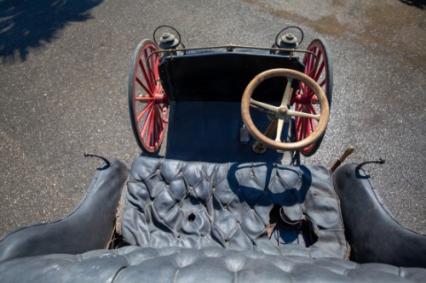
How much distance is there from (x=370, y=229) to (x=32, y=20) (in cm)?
402

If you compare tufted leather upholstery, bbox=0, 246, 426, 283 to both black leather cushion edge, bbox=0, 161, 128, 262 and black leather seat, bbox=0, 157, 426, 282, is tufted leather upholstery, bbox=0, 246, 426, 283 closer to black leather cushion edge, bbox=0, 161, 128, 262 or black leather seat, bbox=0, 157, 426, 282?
black leather seat, bbox=0, 157, 426, 282

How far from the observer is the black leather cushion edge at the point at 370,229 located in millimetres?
1231

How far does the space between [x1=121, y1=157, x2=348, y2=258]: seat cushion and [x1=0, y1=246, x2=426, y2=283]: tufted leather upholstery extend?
1.23 ft

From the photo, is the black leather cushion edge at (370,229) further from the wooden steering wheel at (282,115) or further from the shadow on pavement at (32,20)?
the shadow on pavement at (32,20)

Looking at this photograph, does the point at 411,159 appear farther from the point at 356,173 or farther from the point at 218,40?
the point at 218,40

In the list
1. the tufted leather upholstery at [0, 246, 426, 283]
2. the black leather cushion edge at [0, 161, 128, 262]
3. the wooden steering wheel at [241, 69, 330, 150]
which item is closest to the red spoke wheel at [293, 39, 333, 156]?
the wooden steering wheel at [241, 69, 330, 150]

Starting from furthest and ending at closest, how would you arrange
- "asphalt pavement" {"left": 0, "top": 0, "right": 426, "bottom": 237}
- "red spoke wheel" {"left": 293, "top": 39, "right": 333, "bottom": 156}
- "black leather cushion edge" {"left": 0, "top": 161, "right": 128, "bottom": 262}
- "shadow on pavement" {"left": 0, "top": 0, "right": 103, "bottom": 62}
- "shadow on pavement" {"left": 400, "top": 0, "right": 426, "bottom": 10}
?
1. "shadow on pavement" {"left": 400, "top": 0, "right": 426, "bottom": 10}
2. "shadow on pavement" {"left": 0, "top": 0, "right": 103, "bottom": 62}
3. "asphalt pavement" {"left": 0, "top": 0, "right": 426, "bottom": 237}
4. "red spoke wheel" {"left": 293, "top": 39, "right": 333, "bottom": 156}
5. "black leather cushion edge" {"left": 0, "top": 161, "right": 128, "bottom": 262}

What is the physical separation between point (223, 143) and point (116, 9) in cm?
249

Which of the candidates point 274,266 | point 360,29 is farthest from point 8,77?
point 360,29

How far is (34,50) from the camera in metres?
3.17

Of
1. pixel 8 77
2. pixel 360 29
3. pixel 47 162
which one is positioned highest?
pixel 360 29

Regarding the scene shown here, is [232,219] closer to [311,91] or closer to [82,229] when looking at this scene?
[82,229]

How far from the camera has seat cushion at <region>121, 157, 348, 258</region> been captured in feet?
4.75

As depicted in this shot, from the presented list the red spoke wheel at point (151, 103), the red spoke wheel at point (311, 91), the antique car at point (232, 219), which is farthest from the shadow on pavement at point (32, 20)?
the red spoke wheel at point (311, 91)
